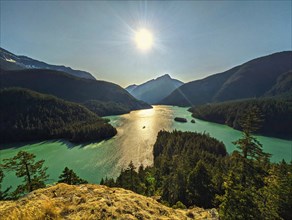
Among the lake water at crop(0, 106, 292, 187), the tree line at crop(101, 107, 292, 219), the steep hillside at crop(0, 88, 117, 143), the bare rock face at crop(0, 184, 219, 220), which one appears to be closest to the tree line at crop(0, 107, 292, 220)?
the tree line at crop(101, 107, 292, 219)

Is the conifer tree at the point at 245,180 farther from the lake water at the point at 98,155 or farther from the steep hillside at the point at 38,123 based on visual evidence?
the steep hillside at the point at 38,123

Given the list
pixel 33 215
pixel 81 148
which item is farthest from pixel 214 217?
pixel 81 148

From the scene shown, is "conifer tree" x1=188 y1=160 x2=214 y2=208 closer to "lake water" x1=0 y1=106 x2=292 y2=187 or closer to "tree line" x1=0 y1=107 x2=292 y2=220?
"tree line" x1=0 y1=107 x2=292 y2=220

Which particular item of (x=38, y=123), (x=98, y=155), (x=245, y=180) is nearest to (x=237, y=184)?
(x=245, y=180)

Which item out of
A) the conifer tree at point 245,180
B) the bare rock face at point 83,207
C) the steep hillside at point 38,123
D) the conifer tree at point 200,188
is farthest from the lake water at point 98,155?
the bare rock face at point 83,207

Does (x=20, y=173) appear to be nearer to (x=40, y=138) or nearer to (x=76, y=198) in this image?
(x=76, y=198)
